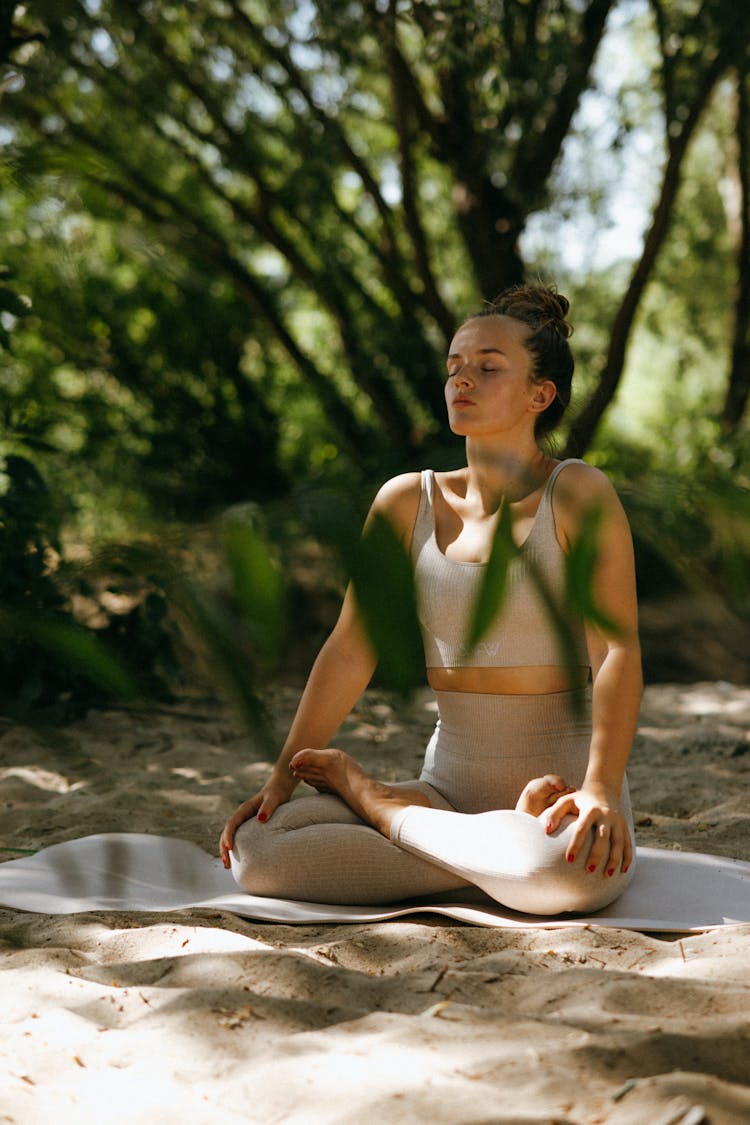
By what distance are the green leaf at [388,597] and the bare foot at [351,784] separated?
1.81 meters

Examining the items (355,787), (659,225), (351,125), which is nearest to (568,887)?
(355,787)

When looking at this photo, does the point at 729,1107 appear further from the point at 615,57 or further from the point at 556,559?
the point at 615,57

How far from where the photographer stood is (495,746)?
254 cm

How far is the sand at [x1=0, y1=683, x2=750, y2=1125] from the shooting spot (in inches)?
53.7

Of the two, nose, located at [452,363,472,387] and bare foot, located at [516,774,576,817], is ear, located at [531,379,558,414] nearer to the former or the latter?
nose, located at [452,363,472,387]

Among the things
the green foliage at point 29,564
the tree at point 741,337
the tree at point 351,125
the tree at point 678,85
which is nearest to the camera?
the green foliage at point 29,564

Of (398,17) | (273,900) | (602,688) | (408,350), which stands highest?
(398,17)

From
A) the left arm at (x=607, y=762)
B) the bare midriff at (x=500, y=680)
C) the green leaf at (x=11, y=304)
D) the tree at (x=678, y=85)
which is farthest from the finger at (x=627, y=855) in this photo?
the tree at (x=678, y=85)

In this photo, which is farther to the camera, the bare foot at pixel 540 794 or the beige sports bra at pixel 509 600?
the bare foot at pixel 540 794

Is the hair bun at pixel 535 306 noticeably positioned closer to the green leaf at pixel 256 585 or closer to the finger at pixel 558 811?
the finger at pixel 558 811

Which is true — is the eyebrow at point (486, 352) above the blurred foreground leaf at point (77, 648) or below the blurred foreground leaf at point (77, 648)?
above

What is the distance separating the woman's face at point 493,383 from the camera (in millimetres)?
2250

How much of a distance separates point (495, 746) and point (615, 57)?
6.48 m

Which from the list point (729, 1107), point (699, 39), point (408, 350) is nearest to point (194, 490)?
point (408, 350)
